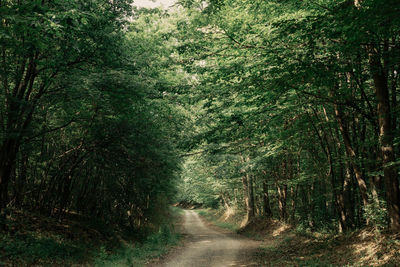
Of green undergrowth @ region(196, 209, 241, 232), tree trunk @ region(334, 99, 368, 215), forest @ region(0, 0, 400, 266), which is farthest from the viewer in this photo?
green undergrowth @ region(196, 209, 241, 232)

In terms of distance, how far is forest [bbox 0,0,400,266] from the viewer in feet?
20.7

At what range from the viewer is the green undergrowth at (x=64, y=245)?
7613 mm

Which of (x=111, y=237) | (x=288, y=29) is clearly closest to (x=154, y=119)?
(x=111, y=237)

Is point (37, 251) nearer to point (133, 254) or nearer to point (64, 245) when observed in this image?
point (64, 245)

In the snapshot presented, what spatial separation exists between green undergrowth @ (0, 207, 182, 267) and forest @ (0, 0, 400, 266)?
20 cm

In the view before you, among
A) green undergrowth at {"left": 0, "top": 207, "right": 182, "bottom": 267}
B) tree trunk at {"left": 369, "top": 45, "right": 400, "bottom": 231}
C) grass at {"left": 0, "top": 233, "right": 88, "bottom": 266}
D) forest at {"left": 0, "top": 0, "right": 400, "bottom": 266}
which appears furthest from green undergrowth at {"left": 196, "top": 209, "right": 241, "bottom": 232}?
tree trunk at {"left": 369, "top": 45, "right": 400, "bottom": 231}

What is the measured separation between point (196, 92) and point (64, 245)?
7.00m

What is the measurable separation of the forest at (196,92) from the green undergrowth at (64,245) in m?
0.20

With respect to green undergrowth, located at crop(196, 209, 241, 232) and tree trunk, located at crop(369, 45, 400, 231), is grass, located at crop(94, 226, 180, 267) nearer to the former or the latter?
tree trunk, located at crop(369, 45, 400, 231)

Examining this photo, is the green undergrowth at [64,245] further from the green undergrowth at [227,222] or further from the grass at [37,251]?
the green undergrowth at [227,222]

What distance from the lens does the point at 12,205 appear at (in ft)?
33.4

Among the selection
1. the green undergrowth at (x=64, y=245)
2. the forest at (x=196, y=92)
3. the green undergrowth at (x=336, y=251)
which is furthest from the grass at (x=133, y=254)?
the green undergrowth at (x=336, y=251)

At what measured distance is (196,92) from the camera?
399 inches

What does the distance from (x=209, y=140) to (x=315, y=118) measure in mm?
4567
